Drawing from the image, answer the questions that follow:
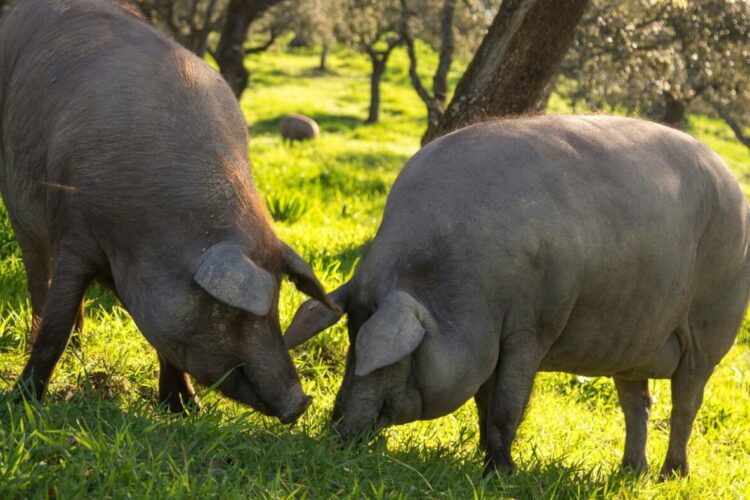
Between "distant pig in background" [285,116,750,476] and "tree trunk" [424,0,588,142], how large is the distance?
1978 millimetres

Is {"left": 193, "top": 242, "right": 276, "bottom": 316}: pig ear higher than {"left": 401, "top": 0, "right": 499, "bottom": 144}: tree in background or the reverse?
higher

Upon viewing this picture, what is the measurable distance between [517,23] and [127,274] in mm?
3874

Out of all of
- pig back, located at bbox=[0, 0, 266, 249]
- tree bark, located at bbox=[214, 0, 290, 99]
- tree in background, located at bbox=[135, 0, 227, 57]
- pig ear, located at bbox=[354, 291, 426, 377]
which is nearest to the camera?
pig ear, located at bbox=[354, 291, 426, 377]

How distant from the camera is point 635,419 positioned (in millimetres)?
5301

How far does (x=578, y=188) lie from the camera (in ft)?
13.9

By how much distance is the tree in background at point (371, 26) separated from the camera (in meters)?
24.1

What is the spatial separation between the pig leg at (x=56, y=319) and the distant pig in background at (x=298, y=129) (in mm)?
17060

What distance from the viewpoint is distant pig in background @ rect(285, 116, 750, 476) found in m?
3.92

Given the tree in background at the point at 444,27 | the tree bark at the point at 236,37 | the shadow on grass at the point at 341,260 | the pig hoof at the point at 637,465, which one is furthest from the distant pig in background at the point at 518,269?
the tree bark at the point at 236,37

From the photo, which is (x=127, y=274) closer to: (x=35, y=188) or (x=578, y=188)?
(x=35, y=188)

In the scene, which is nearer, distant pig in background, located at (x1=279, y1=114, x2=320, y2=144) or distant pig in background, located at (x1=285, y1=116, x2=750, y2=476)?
distant pig in background, located at (x1=285, y1=116, x2=750, y2=476)

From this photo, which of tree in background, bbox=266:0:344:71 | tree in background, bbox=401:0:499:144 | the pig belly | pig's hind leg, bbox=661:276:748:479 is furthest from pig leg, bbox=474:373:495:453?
tree in background, bbox=266:0:344:71

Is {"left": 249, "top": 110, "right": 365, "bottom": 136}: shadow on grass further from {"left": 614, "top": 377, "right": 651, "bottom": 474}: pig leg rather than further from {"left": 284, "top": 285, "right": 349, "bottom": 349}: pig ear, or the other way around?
{"left": 284, "top": 285, "right": 349, "bottom": 349}: pig ear

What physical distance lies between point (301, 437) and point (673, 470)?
2.30 metres
